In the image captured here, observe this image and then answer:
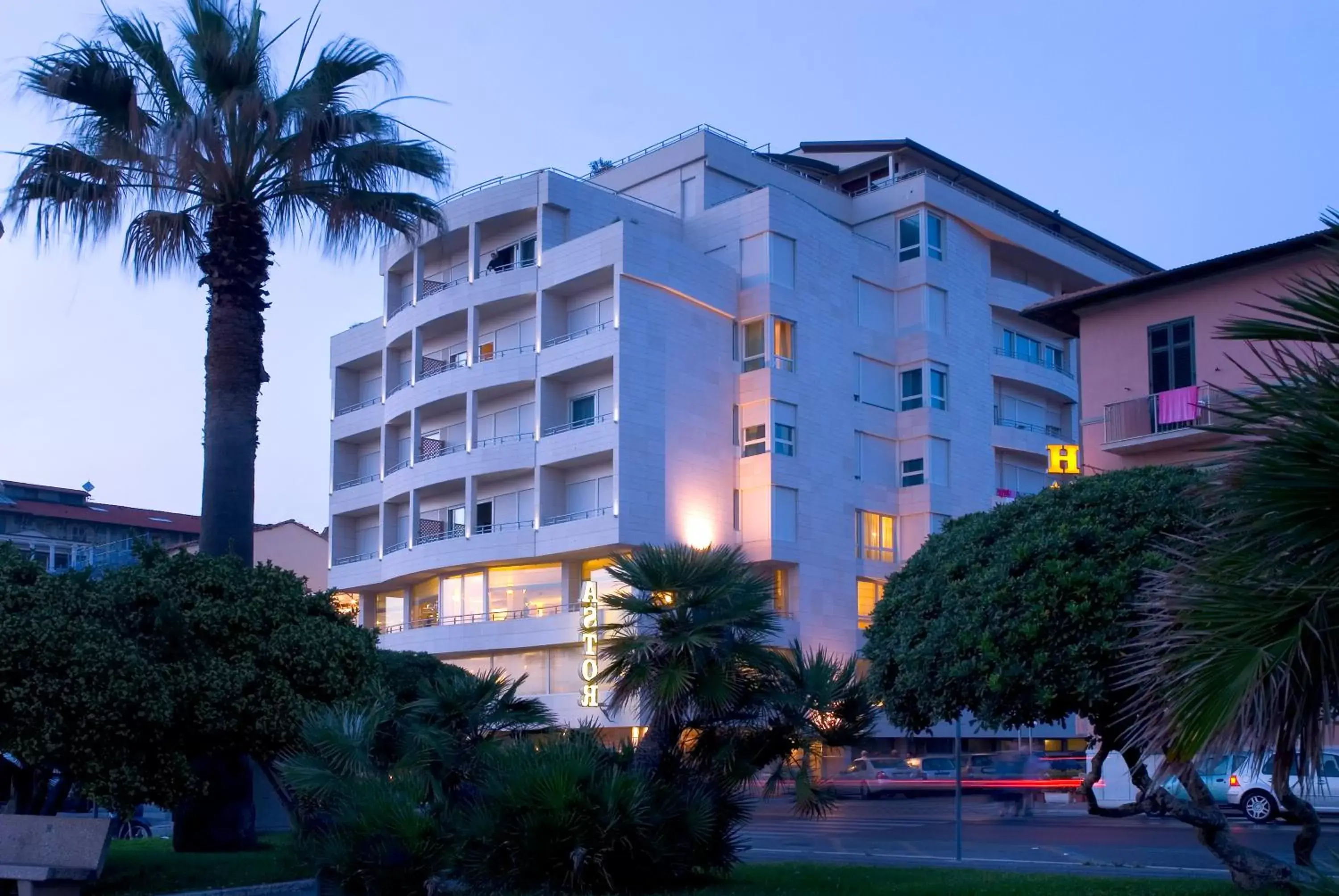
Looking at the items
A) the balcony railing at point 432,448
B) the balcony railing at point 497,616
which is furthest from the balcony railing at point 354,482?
the balcony railing at point 497,616

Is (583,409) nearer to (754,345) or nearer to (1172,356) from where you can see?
(754,345)

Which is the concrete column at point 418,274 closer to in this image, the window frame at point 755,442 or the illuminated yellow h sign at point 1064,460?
the window frame at point 755,442

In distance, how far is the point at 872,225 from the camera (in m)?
60.6

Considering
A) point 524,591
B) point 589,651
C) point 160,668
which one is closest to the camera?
point 160,668

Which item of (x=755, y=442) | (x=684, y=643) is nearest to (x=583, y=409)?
(x=755, y=442)

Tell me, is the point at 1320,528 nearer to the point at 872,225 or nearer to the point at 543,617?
the point at 543,617

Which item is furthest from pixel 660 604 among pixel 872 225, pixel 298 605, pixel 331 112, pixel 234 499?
pixel 872 225

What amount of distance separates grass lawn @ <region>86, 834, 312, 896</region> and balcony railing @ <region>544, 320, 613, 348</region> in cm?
3214

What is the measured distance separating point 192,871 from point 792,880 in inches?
308

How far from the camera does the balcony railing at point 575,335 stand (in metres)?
50.9

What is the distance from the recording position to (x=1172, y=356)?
3272cm

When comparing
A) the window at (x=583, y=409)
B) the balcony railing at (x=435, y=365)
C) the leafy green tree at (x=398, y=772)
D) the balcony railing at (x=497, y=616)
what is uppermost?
the balcony railing at (x=435, y=365)

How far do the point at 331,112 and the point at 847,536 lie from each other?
36.3 m

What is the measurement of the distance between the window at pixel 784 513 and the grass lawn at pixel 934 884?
35.0 m
